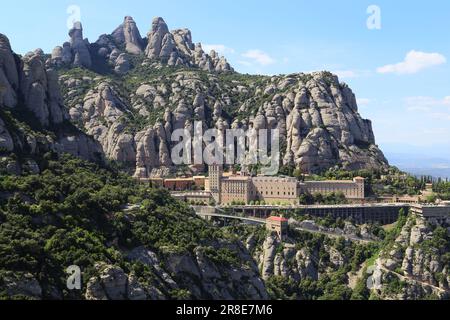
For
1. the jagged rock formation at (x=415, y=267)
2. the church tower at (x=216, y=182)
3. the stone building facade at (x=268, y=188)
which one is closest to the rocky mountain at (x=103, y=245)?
the jagged rock formation at (x=415, y=267)

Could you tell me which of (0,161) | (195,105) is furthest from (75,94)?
(0,161)

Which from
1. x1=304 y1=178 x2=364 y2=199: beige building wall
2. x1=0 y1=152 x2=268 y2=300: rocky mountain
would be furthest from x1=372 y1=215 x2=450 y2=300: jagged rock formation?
x1=0 y1=152 x2=268 y2=300: rocky mountain

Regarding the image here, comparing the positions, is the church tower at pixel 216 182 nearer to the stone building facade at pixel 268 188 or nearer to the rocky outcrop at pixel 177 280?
the stone building facade at pixel 268 188

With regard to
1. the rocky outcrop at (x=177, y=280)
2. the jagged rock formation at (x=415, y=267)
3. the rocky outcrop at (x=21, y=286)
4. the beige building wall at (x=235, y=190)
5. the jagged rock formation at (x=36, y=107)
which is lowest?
the jagged rock formation at (x=415, y=267)

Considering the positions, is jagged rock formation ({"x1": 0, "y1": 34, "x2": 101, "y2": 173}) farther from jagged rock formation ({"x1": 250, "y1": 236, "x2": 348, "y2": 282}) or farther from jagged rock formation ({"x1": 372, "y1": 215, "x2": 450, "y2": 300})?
jagged rock formation ({"x1": 372, "y1": 215, "x2": 450, "y2": 300})

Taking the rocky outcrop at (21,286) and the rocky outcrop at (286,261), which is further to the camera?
the rocky outcrop at (286,261)

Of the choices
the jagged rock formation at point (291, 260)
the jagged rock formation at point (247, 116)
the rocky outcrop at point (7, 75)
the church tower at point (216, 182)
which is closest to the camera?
the rocky outcrop at point (7, 75)

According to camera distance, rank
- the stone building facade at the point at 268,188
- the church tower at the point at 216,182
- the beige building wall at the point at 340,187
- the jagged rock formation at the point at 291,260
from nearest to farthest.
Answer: the jagged rock formation at the point at 291,260, the beige building wall at the point at 340,187, the stone building facade at the point at 268,188, the church tower at the point at 216,182
